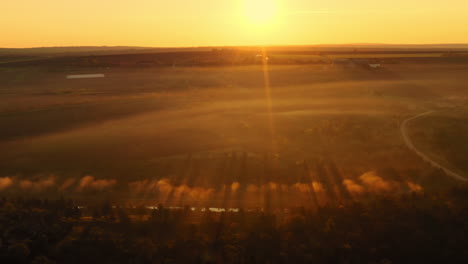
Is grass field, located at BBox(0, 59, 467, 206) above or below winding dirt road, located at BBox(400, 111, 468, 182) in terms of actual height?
above

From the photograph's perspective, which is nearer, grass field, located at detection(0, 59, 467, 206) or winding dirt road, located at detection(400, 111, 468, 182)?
grass field, located at detection(0, 59, 467, 206)

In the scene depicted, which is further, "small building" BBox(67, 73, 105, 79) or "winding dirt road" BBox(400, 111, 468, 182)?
"small building" BBox(67, 73, 105, 79)

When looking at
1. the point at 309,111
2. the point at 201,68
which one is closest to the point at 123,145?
the point at 309,111

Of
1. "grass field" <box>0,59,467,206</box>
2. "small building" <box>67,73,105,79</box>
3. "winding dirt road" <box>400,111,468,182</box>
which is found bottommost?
"winding dirt road" <box>400,111,468,182</box>

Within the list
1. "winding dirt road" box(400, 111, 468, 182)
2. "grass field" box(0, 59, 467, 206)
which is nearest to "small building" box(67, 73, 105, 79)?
"grass field" box(0, 59, 467, 206)

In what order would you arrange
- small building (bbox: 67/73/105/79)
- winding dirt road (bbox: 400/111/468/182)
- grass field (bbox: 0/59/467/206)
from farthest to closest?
small building (bbox: 67/73/105/79)
winding dirt road (bbox: 400/111/468/182)
grass field (bbox: 0/59/467/206)

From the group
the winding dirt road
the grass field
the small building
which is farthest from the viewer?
the small building

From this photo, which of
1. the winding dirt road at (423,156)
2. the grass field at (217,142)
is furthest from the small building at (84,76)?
the winding dirt road at (423,156)

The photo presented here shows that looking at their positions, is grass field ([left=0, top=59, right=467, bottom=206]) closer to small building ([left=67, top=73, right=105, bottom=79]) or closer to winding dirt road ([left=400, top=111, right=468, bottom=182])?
winding dirt road ([left=400, top=111, right=468, bottom=182])

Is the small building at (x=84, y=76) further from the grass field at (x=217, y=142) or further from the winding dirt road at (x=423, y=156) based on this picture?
the winding dirt road at (x=423, y=156)
